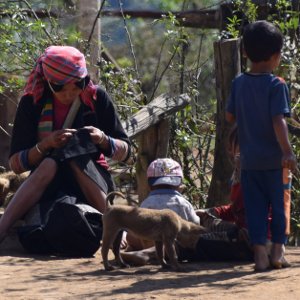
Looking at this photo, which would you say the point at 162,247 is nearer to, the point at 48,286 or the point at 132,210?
the point at 132,210

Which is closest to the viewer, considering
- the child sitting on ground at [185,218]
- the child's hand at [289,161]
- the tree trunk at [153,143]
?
the child's hand at [289,161]

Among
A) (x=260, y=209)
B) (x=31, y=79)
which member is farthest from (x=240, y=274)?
(x=31, y=79)

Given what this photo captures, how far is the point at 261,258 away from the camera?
5.53 meters

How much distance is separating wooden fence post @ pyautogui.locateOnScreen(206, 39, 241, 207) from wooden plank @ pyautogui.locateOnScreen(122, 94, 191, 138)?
0.39 metres

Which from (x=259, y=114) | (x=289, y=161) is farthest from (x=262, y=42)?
(x=289, y=161)

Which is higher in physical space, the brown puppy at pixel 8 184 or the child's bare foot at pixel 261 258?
the brown puppy at pixel 8 184

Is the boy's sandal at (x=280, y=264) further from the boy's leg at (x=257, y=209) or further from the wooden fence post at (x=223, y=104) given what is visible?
the wooden fence post at (x=223, y=104)

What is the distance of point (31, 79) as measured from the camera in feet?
21.9

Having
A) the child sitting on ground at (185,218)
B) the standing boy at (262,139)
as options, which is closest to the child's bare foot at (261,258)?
the standing boy at (262,139)

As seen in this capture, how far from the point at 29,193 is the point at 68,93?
2.41ft

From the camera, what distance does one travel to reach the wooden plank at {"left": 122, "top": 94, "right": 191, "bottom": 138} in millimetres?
7343

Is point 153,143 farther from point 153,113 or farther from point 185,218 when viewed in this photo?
point 185,218

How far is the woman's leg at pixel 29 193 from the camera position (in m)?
6.40

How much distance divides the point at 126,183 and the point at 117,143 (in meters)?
2.20
